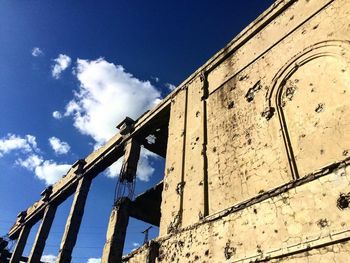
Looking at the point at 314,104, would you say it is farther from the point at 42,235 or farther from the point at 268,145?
the point at 42,235

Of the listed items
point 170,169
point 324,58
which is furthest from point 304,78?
point 170,169

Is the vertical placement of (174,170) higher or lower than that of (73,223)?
lower

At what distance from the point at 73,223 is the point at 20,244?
19.0 ft

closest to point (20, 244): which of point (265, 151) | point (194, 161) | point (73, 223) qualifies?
point (73, 223)

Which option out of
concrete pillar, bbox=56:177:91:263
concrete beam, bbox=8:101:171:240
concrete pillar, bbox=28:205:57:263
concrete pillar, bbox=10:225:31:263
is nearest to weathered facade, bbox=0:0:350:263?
concrete beam, bbox=8:101:171:240

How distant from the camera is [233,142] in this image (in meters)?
5.90

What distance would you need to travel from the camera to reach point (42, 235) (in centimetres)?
1270

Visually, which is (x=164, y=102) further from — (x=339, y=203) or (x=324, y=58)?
(x=339, y=203)

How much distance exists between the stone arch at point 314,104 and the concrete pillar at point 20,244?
44.4 ft

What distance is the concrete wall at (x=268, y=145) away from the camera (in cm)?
403

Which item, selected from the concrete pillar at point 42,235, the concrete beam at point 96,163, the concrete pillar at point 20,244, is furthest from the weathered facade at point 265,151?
the concrete pillar at point 20,244

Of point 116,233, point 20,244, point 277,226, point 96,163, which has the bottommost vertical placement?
point 277,226

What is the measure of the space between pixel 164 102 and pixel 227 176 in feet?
12.1

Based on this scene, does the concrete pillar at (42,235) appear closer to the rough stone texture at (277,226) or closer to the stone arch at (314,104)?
the rough stone texture at (277,226)
